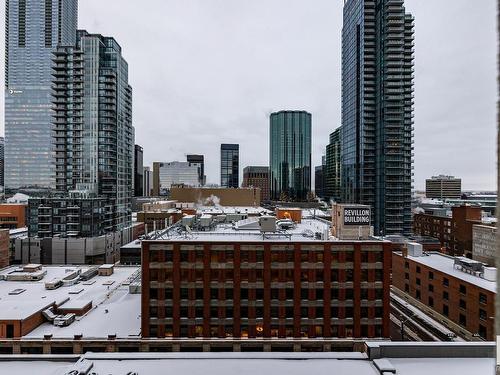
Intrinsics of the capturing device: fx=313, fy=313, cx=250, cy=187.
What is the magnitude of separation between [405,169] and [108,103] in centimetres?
12292

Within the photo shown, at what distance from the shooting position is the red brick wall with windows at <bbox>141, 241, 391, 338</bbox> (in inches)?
1816

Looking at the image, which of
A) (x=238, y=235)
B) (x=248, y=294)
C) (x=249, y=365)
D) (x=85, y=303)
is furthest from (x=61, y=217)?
(x=249, y=365)

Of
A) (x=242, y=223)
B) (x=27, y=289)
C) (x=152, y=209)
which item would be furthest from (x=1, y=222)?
(x=242, y=223)

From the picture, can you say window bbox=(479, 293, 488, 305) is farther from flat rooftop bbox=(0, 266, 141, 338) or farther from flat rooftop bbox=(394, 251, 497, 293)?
flat rooftop bbox=(0, 266, 141, 338)

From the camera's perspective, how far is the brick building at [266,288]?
151ft

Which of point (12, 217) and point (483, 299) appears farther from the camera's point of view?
point (12, 217)

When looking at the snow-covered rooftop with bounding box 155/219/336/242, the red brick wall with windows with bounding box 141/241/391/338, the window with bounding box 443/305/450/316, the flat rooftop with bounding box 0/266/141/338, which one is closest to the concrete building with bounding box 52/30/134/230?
the flat rooftop with bounding box 0/266/141/338

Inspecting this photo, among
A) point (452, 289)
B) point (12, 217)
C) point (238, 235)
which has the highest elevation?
point (238, 235)

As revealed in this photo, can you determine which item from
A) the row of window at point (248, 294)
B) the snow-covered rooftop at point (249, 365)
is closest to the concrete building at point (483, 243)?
the row of window at point (248, 294)

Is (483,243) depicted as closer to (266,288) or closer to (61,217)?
(266,288)

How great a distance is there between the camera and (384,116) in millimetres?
133625

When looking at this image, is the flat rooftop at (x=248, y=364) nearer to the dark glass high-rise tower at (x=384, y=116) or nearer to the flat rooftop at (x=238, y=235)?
the flat rooftop at (x=238, y=235)

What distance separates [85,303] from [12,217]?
372ft

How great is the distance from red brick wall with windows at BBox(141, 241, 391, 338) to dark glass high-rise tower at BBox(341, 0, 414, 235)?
8571 cm
